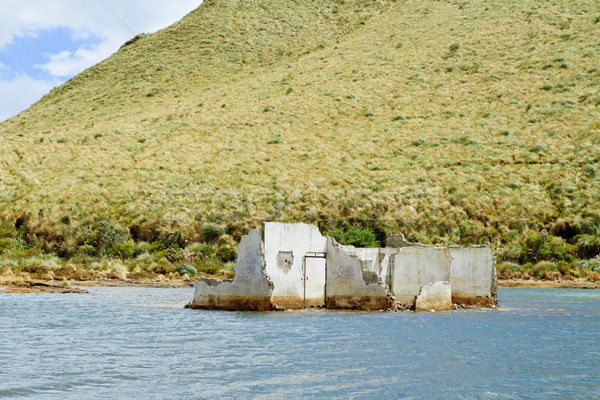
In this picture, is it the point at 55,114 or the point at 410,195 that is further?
the point at 55,114

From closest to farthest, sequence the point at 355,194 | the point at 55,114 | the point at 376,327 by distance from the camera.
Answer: the point at 376,327
the point at 355,194
the point at 55,114

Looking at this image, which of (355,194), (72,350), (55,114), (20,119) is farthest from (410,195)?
(20,119)

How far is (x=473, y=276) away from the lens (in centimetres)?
2255

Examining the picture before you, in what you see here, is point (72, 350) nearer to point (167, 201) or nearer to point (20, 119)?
point (167, 201)

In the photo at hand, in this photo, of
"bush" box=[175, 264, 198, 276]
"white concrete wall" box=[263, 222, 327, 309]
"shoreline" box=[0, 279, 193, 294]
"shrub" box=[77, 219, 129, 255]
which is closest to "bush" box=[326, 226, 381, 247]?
"bush" box=[175, 264, 198, 276]

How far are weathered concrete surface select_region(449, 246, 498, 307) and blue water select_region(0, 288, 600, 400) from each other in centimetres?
133

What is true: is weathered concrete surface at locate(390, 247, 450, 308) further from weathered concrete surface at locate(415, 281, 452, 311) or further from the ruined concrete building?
weathered concrete surface at locate(415, 281, 452, 311)

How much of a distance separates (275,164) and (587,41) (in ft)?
108

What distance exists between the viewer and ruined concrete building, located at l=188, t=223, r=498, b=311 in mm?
19125

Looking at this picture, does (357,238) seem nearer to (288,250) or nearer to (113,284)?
(113,284)

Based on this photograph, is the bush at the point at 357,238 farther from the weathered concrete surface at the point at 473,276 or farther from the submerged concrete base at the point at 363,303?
the submerged concrete base at the point at 363,303

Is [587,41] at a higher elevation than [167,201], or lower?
higher

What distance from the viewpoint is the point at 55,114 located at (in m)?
70.6

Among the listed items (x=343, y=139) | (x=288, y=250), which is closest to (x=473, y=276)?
(x=288, y=250)
